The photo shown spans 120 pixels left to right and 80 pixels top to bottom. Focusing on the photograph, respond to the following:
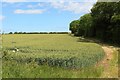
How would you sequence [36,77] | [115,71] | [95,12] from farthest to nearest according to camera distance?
1. [95,12]
2. [115,71]
3. [36,77]

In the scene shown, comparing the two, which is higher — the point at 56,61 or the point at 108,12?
the point at 108,12

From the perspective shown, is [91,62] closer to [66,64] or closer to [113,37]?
[66,64]

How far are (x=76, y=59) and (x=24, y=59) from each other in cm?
302

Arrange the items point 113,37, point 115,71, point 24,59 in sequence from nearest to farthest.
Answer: point 24,59
point 115,71
point 113,37

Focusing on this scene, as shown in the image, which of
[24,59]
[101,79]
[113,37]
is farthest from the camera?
[113,37]

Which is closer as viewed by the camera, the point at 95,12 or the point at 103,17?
the point at 103,17

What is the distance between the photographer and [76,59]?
18250mm

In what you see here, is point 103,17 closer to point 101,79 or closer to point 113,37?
point 113,37

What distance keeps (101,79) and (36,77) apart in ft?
13.5

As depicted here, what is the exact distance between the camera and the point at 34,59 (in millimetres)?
17734

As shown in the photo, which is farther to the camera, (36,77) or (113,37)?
(113,37)

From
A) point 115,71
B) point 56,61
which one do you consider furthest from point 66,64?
point 115,71

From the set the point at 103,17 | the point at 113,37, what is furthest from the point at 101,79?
the point at 103,17

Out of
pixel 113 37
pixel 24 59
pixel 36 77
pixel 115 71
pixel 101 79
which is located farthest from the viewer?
pixel 113 37
